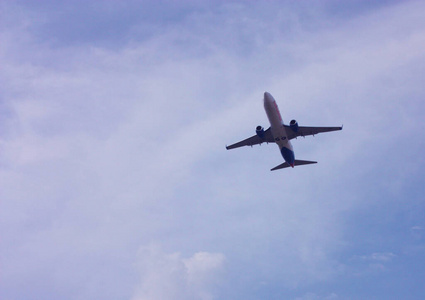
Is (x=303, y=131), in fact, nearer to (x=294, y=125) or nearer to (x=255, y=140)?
(x=294, y=125)

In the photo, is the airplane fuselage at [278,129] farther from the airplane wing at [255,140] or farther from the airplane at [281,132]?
the airplane wing at [255,140]

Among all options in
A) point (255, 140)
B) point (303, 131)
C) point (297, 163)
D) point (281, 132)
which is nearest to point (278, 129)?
point (281, 132)

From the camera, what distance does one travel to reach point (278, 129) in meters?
102

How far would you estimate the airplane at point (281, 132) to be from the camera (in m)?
99.8

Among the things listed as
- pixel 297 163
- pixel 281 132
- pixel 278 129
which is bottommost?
pixel 297 163

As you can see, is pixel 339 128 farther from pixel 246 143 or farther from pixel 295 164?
pixel 246 143

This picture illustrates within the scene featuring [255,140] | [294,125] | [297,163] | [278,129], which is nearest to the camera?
[278,129]

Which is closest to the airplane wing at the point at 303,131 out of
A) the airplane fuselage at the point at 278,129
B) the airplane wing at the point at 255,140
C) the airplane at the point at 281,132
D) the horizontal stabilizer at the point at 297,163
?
the airplane at the point at 281,132

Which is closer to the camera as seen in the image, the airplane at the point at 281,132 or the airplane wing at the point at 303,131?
the airplane at the point at 281,132

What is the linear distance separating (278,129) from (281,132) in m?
0.96

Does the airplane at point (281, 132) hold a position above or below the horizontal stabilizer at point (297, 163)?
above

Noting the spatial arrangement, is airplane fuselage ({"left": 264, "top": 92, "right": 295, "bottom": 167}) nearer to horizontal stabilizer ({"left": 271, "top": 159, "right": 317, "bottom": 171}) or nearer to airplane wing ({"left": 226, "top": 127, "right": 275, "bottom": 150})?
horizontal stabilizer ({"left": 271, "top": 159, "right": 317, "bottom": 171})

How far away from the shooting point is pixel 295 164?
355ft

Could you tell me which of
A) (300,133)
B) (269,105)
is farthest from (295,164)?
(269,105)
